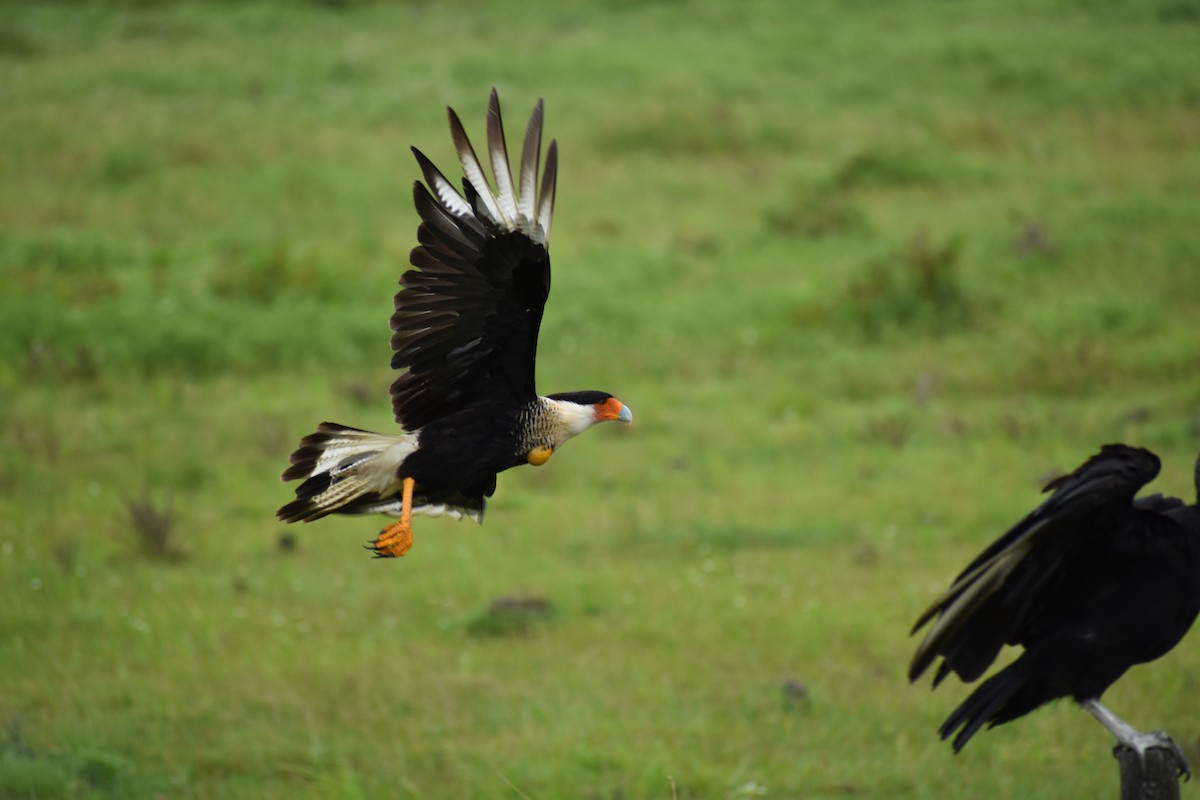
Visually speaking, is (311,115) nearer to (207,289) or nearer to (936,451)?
(207,289)

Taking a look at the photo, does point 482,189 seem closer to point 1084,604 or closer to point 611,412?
point 611,412

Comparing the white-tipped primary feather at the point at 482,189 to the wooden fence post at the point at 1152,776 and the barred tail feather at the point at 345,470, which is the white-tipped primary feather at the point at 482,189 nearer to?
the barred tail feather at the point at 345,470

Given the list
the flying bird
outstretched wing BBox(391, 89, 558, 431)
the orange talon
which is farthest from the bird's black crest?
the orange talon

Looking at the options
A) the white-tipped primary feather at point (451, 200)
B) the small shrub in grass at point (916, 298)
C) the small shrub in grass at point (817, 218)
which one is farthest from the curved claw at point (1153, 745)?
the small shrub in grass at point (817, 218)

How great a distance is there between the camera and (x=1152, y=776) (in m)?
4.12

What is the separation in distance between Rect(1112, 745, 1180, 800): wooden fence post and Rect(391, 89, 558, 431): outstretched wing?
93.8 inches

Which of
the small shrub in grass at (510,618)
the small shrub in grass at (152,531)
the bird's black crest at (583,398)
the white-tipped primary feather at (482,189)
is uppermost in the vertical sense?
the white-tipped primary feather at (482,189)

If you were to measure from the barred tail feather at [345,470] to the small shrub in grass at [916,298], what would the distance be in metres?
9.35

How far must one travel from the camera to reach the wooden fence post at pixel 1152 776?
4.12m

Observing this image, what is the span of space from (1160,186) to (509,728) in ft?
44.7

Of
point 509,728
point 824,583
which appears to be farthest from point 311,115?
point 509,728

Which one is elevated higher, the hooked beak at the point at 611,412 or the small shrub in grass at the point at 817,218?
the hooked beak at the point at 611,412

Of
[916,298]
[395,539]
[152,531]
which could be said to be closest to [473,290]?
[395,539]

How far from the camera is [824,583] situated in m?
8.73
